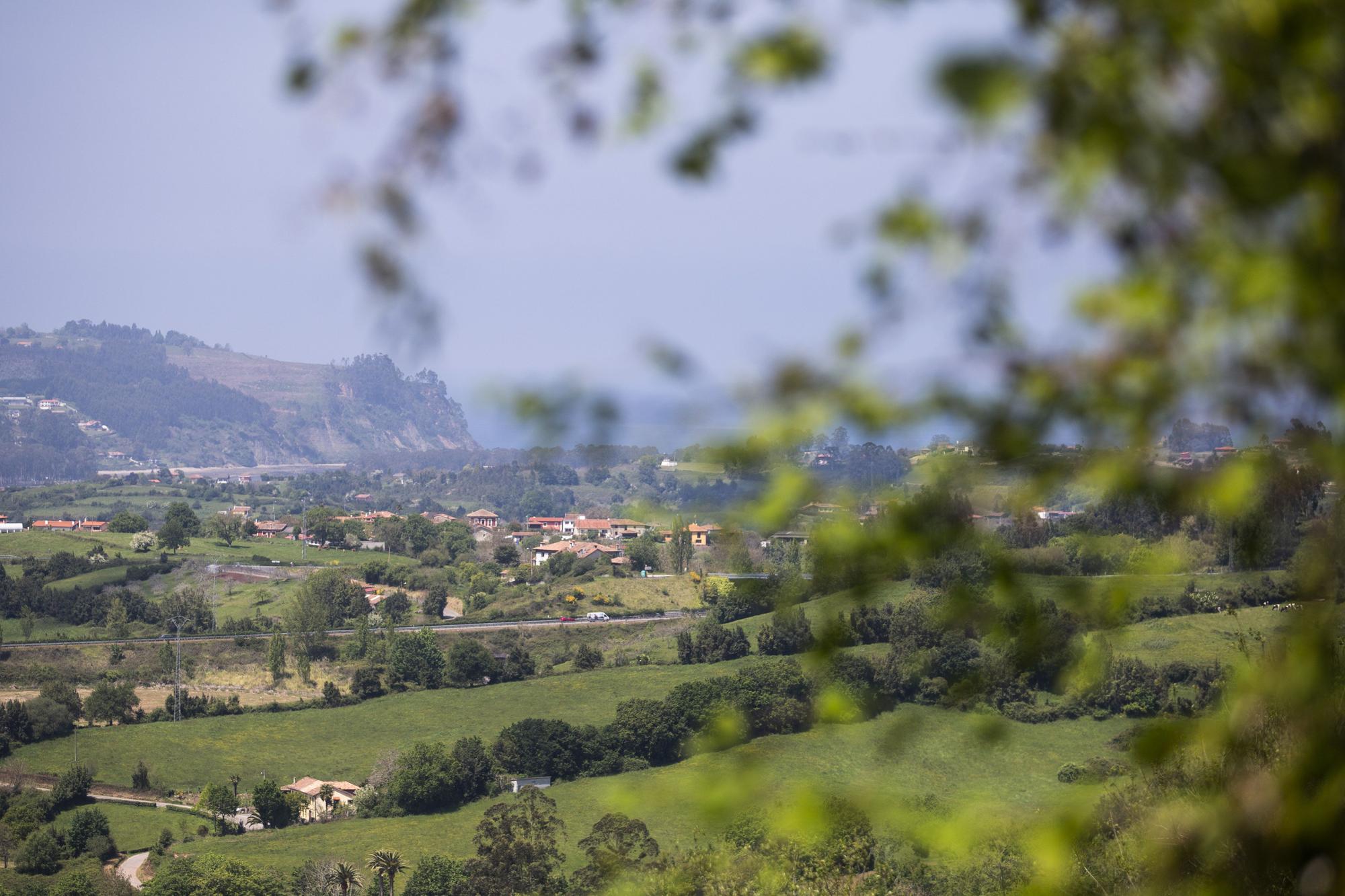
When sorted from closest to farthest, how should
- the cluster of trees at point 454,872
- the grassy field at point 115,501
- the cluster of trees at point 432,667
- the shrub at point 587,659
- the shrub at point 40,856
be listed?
the cluster of trees at point 454,872 < the shrub at point 40,856 < the cluster of trees at point 432,667 < the shrub at point 587,659 < the grassy field at point 115,501

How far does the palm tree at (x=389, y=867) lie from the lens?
63.3ft

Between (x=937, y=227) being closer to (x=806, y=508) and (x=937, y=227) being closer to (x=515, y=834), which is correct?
(x=806, y=508)

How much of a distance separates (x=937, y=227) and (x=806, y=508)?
0.56 m

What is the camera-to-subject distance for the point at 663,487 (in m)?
88.4

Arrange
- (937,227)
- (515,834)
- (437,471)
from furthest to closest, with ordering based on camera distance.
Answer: (437,471)
(515,834)
(937,227)

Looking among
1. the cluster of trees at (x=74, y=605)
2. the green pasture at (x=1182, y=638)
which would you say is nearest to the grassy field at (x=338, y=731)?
the green pasture at (x=1182, y=638)

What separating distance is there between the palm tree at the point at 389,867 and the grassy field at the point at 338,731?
29.7ft

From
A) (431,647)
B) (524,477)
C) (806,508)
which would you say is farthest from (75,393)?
(806,508)

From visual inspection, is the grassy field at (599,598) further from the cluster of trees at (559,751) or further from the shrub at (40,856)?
the shrub at (40,856)

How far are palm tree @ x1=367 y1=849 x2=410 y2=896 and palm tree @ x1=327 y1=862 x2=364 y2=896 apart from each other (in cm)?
38

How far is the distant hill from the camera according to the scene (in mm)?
142625

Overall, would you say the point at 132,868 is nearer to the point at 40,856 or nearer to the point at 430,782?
the point at 40,856

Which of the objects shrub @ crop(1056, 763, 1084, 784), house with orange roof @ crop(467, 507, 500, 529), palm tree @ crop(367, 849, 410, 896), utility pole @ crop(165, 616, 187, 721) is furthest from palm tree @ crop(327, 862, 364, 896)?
house with orange roof @ crop(467, 507, 500, 529)

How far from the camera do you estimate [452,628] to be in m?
43.5
